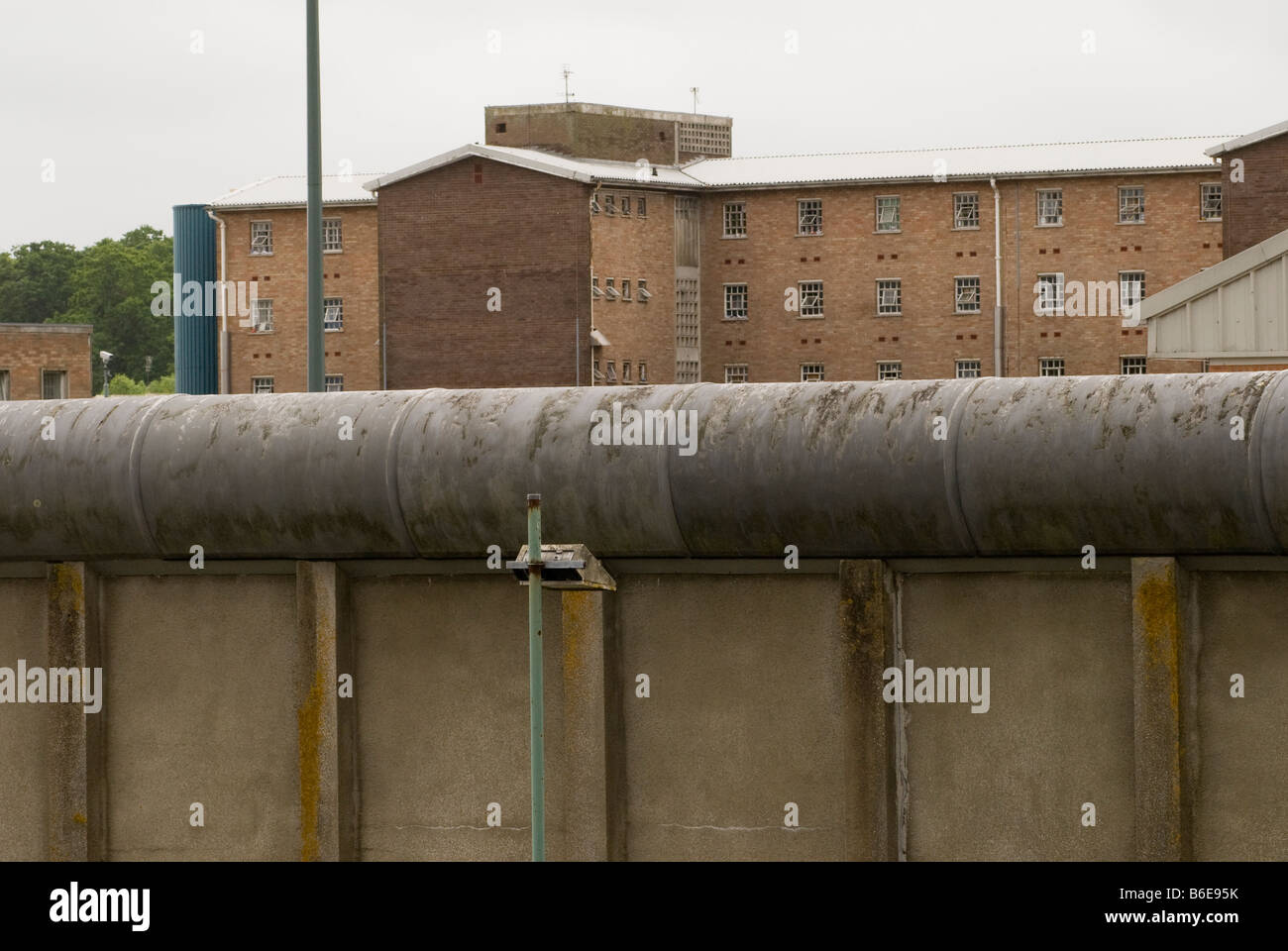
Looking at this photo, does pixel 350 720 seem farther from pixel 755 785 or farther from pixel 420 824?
pixel 755 785

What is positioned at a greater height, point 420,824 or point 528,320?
point 528,320

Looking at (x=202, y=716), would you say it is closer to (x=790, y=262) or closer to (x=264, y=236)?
(x=790, y=262)

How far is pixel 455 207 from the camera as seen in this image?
70.3 metres

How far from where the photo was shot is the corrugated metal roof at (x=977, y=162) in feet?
232

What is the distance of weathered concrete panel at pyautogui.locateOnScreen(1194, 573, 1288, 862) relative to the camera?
9.78m

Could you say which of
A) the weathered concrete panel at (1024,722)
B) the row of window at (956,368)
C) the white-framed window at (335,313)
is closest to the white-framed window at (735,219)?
the row of window at (956,368)

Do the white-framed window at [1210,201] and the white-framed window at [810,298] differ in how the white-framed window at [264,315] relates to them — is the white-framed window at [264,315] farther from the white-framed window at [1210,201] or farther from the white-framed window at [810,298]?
the white-framed window at [1210,201]

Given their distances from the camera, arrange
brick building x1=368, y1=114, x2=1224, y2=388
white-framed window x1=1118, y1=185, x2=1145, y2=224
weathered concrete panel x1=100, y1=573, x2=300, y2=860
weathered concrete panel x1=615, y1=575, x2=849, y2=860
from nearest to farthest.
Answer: weathered concrete panel x1=615, y1=575, x2=849, y2=860
weathered concrete panel x1=100, y1=573, x2=300, y2=860
brick building x1=368, y1=114, x2=1224, y2=388
white-framed window x1=1118, y1=185, x2=1145, y2=224

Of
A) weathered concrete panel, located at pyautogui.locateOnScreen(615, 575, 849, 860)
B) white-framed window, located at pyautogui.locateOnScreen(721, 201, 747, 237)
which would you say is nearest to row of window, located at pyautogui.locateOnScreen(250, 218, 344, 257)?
white-framed window, located at pyautogui.locateOnScreen(721, 201, 747, 237)

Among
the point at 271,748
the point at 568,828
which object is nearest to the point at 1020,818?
the point at 568,828

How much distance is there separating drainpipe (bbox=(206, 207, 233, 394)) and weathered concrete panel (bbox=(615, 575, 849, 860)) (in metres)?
69.9

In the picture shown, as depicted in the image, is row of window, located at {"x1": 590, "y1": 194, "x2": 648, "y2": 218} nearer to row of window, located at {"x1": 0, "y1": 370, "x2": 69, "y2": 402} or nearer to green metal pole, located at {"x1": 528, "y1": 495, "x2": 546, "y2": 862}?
row of window, located at {"x1": 0, "y1": 370, "x2": 69, "y2": 402}
